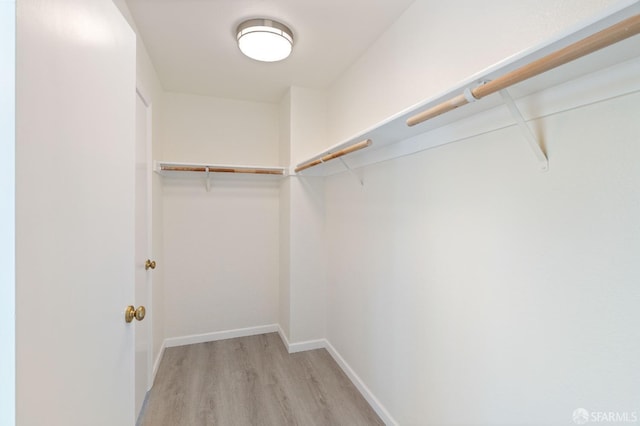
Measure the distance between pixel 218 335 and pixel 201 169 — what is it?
1.67 m

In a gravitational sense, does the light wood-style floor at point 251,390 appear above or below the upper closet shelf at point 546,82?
below

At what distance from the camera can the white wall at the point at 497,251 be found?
78 centimetres

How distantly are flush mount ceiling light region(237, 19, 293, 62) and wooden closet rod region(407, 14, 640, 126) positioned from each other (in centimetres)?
128

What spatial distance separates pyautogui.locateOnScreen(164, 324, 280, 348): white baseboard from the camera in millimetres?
2734

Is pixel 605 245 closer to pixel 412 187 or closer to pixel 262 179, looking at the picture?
pixel 412 187

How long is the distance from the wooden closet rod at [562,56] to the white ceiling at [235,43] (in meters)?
1.05

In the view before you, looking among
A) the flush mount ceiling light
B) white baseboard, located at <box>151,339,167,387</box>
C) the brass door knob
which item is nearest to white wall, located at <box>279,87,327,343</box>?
the flush mount ceiling light

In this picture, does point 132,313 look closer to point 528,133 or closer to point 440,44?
point 528,133

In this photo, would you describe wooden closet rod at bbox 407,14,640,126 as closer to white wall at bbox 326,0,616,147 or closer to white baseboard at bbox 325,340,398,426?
white wall at bbox 326,0,616,147

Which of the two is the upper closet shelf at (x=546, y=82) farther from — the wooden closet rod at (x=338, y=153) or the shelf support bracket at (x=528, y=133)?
the wooden closet rod at (x=338, y=153)

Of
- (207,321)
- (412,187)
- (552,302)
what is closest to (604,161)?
(552,302)

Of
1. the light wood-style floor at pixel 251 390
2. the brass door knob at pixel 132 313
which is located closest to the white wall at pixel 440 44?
the brass door knob at pixel 132 313
